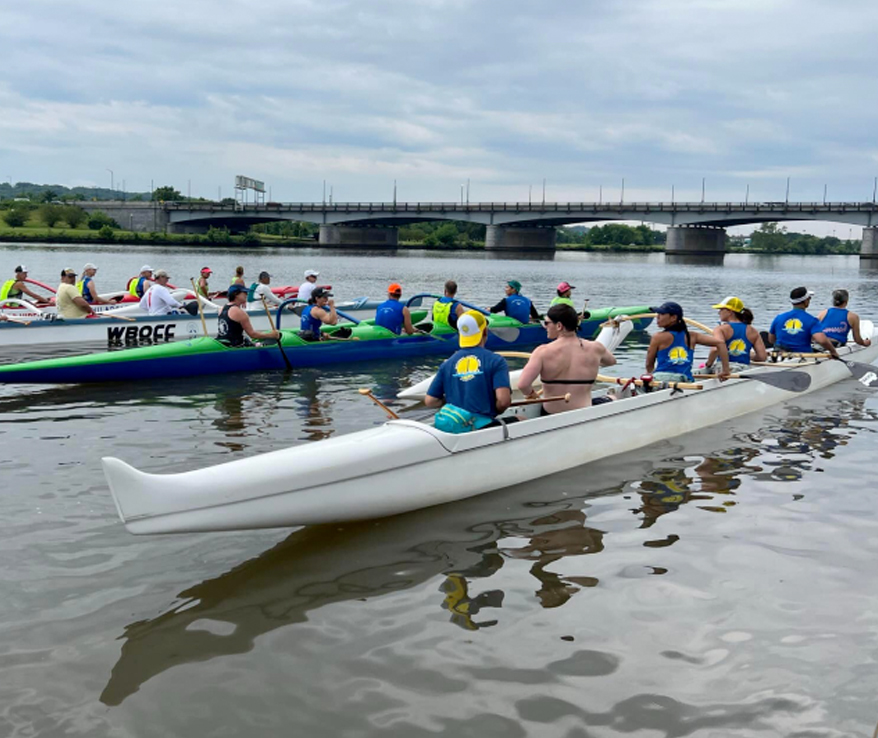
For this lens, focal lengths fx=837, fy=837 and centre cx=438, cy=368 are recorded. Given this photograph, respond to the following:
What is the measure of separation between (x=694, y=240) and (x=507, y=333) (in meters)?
87.8

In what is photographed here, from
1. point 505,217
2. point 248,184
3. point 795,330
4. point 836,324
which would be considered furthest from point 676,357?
point 248,184

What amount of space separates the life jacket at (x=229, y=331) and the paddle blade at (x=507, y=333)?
6756 mm

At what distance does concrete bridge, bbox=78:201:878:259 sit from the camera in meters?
85.6

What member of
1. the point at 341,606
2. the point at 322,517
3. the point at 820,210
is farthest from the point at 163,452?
the point at 820,210

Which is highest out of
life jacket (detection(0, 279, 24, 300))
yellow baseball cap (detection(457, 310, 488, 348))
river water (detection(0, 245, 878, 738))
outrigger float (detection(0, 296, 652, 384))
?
yellow baseball cap (detection(457, 310, 488, 348))

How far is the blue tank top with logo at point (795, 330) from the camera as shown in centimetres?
1507

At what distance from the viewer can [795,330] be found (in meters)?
15.1

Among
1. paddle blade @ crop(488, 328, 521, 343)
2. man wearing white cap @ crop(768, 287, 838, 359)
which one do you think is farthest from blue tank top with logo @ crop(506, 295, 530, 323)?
man wearing white cap @ crop(768, 287, 838, 359)

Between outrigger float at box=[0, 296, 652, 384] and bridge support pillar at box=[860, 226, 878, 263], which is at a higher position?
bridge support pillar at box=[860, 226, 878, 263]

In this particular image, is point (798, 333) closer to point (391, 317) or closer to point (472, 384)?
point (391, 317)

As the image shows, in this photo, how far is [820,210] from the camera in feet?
272

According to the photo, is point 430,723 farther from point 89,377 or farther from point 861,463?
point 89,377

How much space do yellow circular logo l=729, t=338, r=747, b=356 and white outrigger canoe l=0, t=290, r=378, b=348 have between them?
1111 cm

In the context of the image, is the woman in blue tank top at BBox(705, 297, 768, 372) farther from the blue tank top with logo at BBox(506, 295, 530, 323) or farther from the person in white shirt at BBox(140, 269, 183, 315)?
the person in white shirt at BBox(140, 269, 183, 315)
